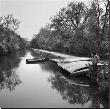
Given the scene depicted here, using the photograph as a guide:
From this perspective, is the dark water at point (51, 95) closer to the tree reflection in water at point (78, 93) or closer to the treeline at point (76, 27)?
the tree reflection in water at point (78, 93)

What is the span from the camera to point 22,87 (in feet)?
57.1

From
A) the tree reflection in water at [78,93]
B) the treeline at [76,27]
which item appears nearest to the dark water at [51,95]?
the tree reflection in water at [78,93]

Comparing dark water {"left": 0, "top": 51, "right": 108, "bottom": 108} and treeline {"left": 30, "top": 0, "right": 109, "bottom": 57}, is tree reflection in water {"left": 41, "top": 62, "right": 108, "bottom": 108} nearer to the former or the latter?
dark water {"left": 0, "top": 51, "right": 108, "bottom": 108}

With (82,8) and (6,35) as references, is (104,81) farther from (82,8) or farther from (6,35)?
(6,35)

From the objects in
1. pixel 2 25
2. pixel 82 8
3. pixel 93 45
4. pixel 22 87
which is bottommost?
pixel 22 87

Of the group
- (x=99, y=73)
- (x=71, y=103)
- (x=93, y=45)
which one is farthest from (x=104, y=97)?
(x=93, y=45)

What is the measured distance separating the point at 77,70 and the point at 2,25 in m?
42.1

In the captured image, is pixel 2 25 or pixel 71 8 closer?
pixel 71 8

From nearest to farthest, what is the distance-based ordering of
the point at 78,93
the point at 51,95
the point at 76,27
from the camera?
1. the point at 51,95
2. the point at 78,93
3. the point at 76,27

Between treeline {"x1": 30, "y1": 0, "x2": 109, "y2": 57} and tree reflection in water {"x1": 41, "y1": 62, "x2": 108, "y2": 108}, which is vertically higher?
treeline {"x1": 30, "y1": 0, "x2": 109, "y2": 57}

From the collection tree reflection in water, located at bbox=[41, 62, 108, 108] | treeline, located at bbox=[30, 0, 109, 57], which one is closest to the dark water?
tree reflection in water, located at bbox=[41, 62, 108, 108]

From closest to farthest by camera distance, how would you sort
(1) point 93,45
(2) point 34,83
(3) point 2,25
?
(2) point 34,83
(1) point 93,45
(3) point 2,25

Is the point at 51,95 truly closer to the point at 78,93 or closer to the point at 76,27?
the point at 78,93

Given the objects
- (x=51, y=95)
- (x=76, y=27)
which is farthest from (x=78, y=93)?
(x=76, y=27)
